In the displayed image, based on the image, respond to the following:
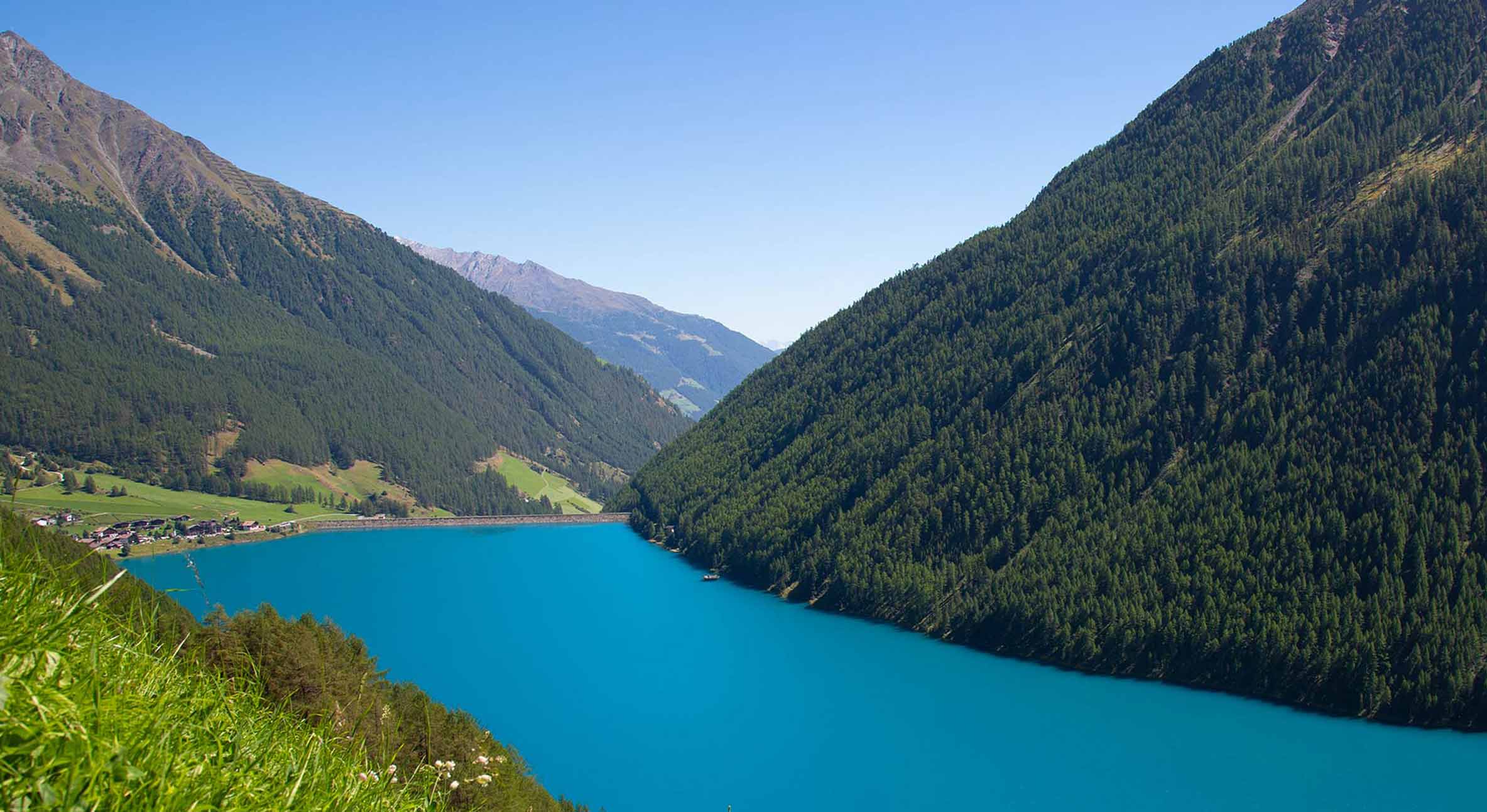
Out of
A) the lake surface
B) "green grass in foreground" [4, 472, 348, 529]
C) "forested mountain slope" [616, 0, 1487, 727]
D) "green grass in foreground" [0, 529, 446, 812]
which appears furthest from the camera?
"green grass in foreground" [4, 472, 348, 529]

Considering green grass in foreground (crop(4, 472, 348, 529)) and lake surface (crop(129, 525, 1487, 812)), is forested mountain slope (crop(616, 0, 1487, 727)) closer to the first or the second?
lake surface (crop(129, 525, 1487, 812))

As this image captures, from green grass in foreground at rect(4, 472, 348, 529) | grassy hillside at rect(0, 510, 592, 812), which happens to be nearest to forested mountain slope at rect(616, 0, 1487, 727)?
green grass in foreground at rect(4, 472, 348, 529)

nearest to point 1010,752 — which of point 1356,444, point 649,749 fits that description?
point 649,749

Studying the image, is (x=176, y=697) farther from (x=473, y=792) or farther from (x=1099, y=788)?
(x=1099, y=788)

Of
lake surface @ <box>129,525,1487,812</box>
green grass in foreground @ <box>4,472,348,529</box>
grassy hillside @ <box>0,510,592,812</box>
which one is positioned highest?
grassy hillside @ <box>0,510,592,812</box>

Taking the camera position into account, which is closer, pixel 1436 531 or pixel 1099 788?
pixel 1099 788

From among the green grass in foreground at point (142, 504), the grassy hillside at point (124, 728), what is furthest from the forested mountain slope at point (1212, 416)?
the grassy hillside at point (124, 728)

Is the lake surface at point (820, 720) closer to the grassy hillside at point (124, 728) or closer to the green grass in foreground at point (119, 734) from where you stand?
the grassy hillside at point (124, 728)
